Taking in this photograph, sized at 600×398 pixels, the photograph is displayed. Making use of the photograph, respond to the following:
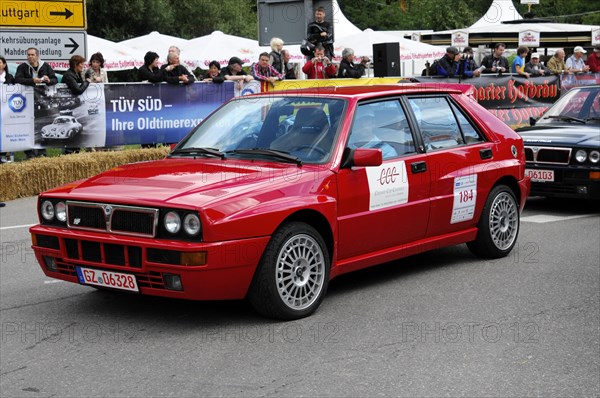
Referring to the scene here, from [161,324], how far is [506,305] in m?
2.46

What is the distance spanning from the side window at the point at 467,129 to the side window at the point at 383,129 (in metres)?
0.82

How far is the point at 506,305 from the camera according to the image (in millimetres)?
7188

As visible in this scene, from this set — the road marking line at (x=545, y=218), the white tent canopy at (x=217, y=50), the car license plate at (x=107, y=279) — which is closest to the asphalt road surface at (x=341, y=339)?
the car license plate at (x=107, y=279)

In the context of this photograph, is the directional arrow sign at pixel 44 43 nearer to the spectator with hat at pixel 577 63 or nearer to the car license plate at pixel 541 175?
the car license plate at pixel 541 175

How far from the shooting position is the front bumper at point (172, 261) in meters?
6.13

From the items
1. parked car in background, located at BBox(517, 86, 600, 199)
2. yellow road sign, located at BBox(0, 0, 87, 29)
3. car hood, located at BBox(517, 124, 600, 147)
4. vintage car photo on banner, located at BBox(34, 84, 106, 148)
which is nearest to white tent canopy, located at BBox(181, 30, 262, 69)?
yellow road sign, located at BBox(0, 0, 87, 29)

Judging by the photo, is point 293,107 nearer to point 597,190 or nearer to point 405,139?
point 405,139

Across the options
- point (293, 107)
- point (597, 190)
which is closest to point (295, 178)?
point (293, 107)

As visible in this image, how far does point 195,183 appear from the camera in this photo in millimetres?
6516

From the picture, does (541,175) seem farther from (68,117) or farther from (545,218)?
(68,117)

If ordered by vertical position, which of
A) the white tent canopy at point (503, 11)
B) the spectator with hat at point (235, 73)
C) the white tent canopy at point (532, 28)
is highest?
the white tent canopy at point (503, 11)

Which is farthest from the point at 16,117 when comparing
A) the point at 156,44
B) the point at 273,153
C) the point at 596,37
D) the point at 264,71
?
the point at 596,37

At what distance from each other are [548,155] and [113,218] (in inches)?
276

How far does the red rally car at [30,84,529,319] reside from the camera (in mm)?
6230
